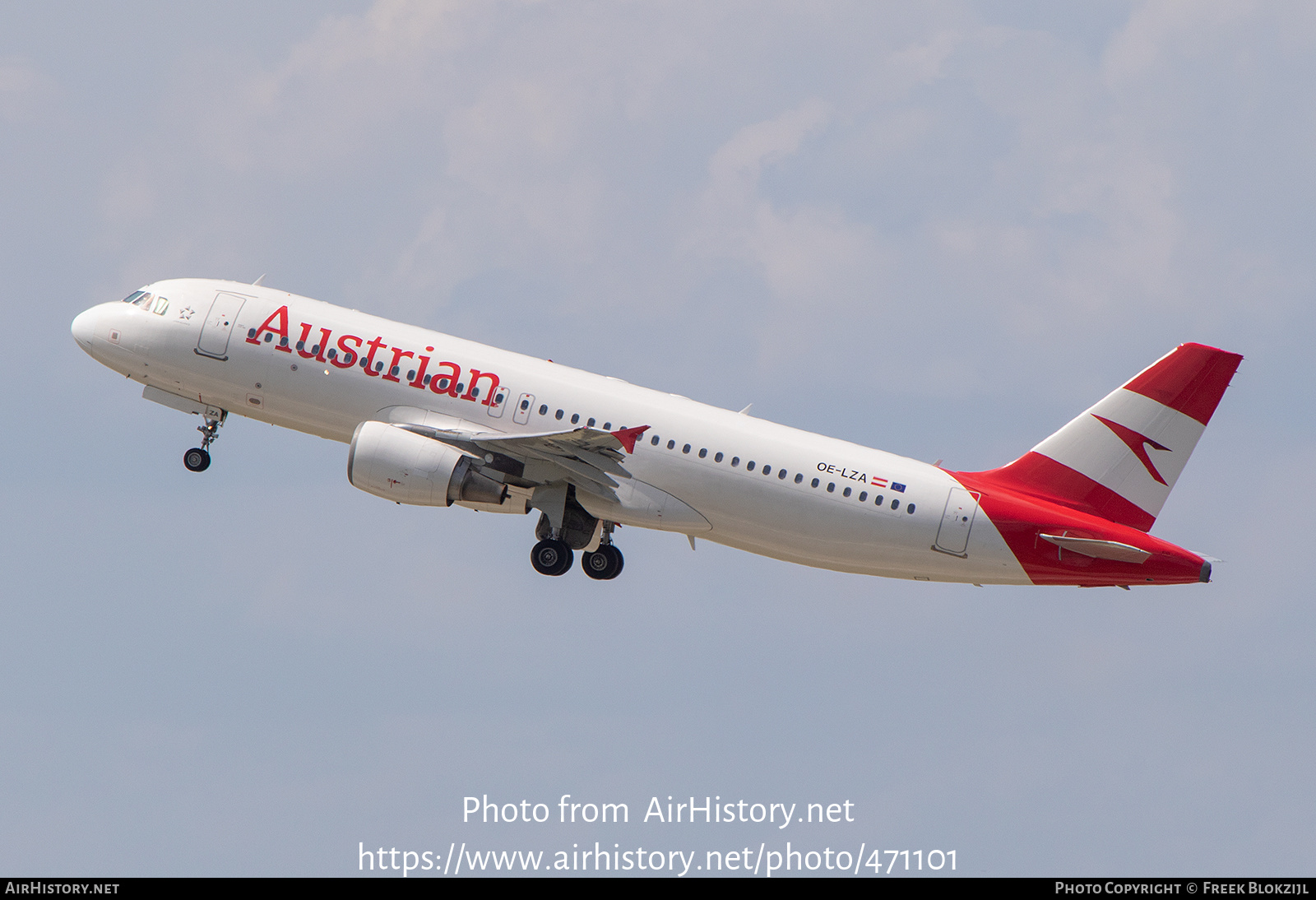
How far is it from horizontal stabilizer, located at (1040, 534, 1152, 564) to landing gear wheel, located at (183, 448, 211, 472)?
948 inches

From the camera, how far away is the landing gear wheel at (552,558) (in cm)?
4444

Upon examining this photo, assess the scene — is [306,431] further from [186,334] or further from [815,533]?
[815,533]

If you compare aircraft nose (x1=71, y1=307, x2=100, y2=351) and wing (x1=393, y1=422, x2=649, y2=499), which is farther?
aircraft nose (x1=71, y1=307, x2=100, y2=351)

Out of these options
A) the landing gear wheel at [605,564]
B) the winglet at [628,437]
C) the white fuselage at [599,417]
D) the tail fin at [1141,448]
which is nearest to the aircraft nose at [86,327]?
the white fuselage at [599,417]

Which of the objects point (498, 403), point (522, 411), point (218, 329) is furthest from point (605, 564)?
point (218, 329)

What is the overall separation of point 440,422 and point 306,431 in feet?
14.4

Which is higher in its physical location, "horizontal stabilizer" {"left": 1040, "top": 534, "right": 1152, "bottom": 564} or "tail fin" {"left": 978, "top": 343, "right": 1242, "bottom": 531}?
"tail fin" {"left": 978, "top": 343, "right": 1242, "bottom": 531}

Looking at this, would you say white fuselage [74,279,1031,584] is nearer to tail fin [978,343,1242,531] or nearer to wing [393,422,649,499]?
wing [393,422,649,499]

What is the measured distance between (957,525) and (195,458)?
22.0 meters

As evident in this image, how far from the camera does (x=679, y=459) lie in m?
43.5

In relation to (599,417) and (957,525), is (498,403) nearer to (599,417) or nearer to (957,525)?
(599,417)

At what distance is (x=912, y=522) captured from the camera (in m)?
43.0

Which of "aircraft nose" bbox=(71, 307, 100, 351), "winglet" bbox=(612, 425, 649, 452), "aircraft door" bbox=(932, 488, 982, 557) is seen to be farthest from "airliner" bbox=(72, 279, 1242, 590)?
"aircraft nose" bbox=(71, 307, 100, 351)

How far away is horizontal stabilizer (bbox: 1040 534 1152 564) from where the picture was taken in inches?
1667
